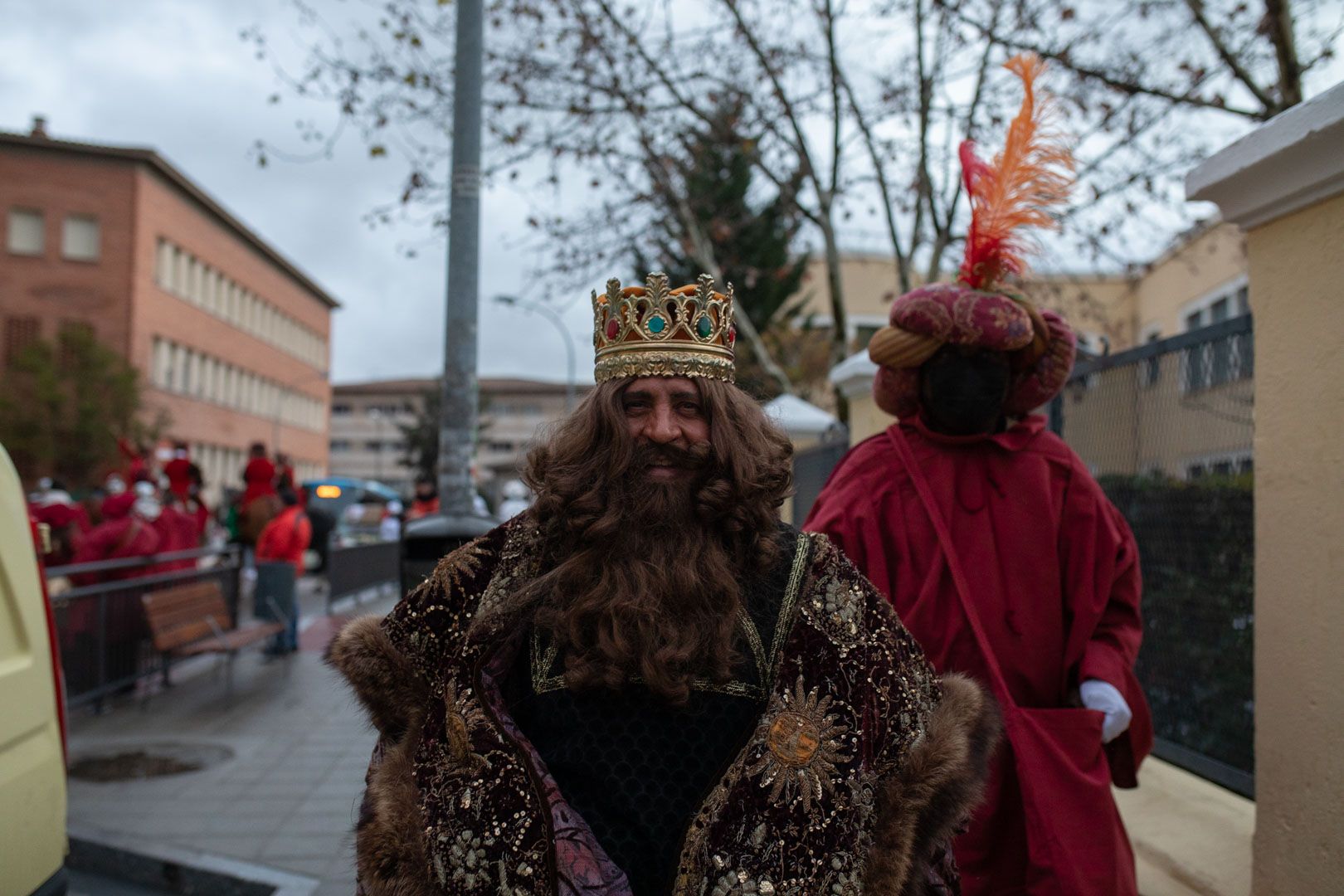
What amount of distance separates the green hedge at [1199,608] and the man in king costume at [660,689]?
2120 millimetres

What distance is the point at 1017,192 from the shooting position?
323 cm

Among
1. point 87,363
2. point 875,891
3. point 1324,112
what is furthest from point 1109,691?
point 87,363

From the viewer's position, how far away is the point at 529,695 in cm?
201

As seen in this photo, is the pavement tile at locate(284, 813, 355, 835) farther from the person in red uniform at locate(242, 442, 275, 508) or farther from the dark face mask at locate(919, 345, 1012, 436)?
the person in red uniform at locate(242, 442, 275, 508)

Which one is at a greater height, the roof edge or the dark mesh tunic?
the roof edge

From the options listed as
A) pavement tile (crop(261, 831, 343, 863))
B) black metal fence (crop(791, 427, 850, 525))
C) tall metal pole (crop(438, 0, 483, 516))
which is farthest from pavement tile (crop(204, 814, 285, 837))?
black metal fence (crop(791, 427, 850, 525))

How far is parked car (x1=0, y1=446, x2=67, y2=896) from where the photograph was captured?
2.75 metres

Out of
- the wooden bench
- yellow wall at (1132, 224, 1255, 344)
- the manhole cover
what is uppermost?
yellow wall at (1132, 224, 1255, 344)

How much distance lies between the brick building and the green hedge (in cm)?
4004

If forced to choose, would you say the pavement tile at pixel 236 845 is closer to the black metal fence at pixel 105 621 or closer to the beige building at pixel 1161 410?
the black metal fence at pixel 105 621

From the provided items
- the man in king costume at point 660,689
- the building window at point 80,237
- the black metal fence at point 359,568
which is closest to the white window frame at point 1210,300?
the black metal fence at point 359,568

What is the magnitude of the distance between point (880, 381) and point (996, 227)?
1.90ft

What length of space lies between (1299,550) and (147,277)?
43.4 meters

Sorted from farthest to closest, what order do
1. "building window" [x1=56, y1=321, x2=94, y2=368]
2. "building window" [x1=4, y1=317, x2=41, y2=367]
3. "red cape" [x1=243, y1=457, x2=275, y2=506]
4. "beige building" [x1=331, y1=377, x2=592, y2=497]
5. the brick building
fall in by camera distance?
"beige building" [x1=331, y1=377, x2=592, y2=497] → the brick building → "building window" [x1=4, y1=317, x2=41, y2=367] → "building window" [x1=56, y1=321, x2=94, y2=368] → "red cape" [x1=243, y1=457, x2=275, y2=506]
